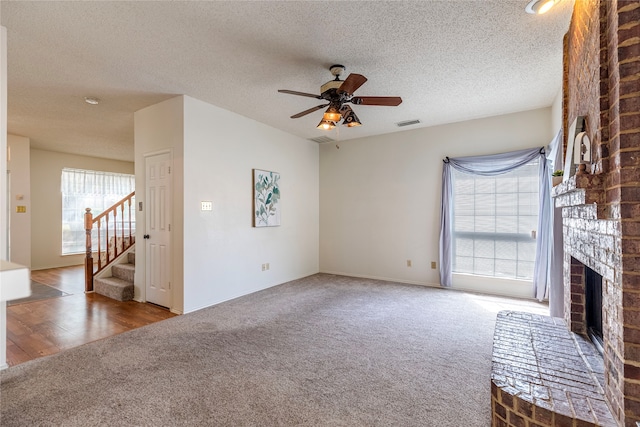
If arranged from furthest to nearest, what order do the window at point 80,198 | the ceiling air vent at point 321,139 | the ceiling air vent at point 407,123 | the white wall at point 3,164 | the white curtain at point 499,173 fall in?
the window at point 80,198 < the ceiling air vent at point 321,139 < the ceiling air vent at point 407,123 < the white curtain at point 499,173 < the white wall at point 3,164

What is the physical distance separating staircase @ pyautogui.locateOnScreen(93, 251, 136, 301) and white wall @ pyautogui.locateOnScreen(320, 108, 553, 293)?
331cm

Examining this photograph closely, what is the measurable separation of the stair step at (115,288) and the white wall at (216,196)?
6.2 inches

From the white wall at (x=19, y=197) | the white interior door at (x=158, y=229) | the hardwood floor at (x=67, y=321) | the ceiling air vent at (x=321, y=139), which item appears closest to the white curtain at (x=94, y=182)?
the white wall at (x=19, y=197)

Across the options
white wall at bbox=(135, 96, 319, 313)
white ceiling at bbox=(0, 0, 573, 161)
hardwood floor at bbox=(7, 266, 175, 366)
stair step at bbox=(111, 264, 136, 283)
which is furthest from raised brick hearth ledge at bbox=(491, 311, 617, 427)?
stair step at bbox=(111, 264, 136, 283)

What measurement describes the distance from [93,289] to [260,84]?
4.05m

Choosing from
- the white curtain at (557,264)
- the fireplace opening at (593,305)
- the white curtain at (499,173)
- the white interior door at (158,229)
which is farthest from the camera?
the white curtain at (499,173)

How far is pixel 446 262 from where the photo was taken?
4852mm

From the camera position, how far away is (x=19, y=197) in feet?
19.0

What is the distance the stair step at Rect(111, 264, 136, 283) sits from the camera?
14.8ft

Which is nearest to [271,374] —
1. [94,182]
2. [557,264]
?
[557,264]

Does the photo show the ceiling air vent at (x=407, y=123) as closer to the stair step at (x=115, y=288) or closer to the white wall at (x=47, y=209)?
the stair step at (x=115, y=288)

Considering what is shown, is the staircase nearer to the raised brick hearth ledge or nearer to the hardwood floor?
the hardwood floor

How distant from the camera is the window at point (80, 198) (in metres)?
6.92

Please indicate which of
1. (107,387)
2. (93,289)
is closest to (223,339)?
(107,387)
